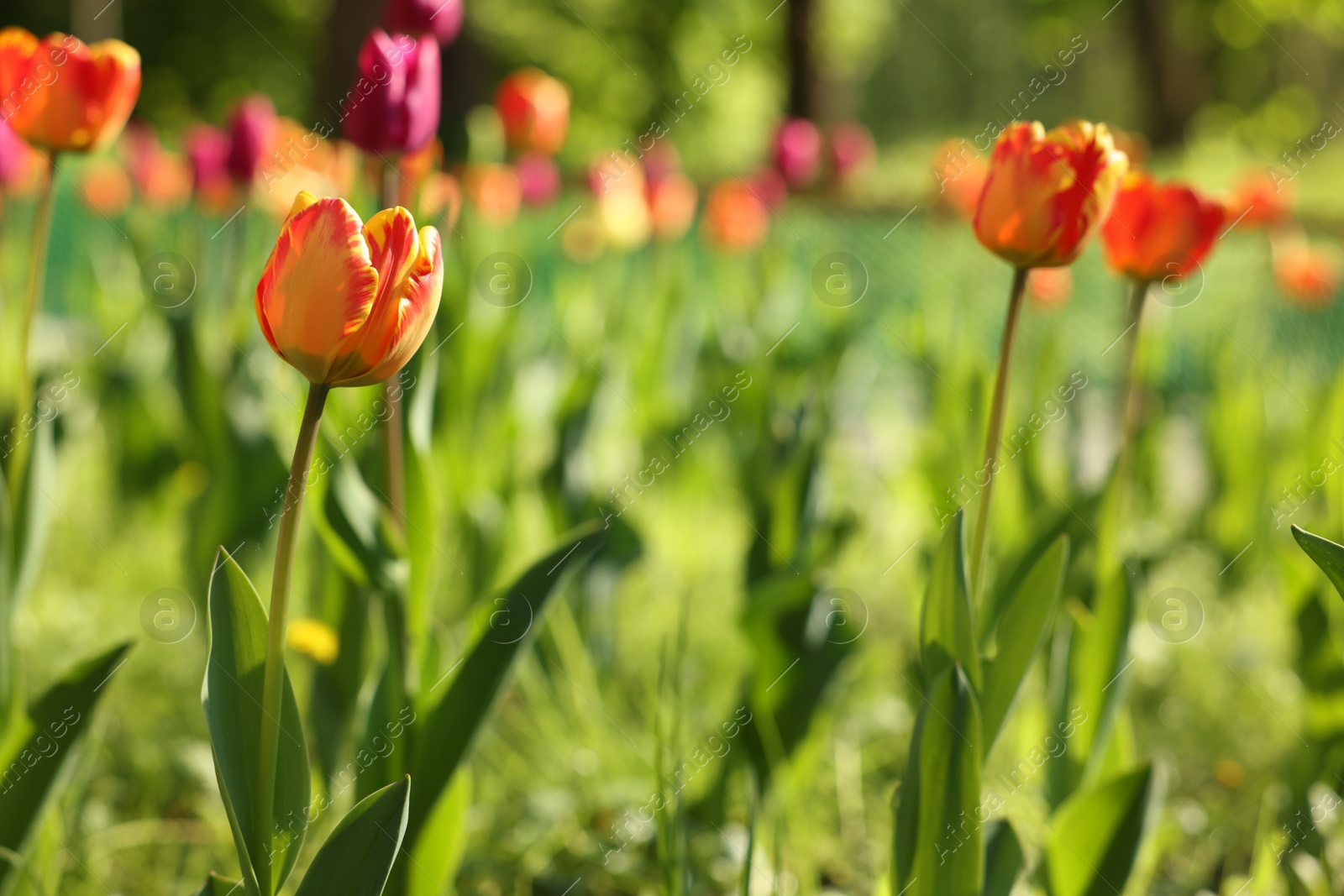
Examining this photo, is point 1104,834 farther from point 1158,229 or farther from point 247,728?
point 247,728

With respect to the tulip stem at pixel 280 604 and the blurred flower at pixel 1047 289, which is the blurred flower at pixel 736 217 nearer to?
the blurred flower at pixel 1047 289

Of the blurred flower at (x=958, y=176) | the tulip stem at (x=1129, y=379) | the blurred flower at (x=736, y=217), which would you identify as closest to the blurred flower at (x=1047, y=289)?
the blurred flower at (x=958, y=176)

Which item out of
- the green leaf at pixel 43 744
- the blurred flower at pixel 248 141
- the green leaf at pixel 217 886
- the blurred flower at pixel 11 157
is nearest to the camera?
the green leaf at pixel 217 886

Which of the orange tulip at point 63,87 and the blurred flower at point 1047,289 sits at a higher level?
the orange tulip at point 63,87

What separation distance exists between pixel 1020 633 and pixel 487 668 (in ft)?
1.64

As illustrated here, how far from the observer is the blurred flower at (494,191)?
219 cm

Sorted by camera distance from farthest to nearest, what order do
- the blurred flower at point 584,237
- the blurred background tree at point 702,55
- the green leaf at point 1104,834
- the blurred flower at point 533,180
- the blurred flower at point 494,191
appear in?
the blurred background tree at point 702,55
the blurred flower at point 533,180
the blurred flower at point 584,237
the blurred flower at point 494,191
the green leaf at point 1104,834

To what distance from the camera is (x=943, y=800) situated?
3.13 feet

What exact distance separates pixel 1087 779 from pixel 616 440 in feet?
4.65

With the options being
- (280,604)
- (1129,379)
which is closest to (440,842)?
(280,604)

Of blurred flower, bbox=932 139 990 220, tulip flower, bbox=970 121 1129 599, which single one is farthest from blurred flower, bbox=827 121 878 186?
tulip flower, bbox=970 121 1129 599

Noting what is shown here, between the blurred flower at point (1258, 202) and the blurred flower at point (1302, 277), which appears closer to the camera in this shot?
the blurred flower at point (1258, 202)

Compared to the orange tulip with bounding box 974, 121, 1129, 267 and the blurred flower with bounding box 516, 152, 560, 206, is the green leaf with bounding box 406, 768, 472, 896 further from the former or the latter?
the blurred flower with bounding box 516, 152, 560, 206

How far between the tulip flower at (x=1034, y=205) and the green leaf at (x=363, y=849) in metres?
0.57
